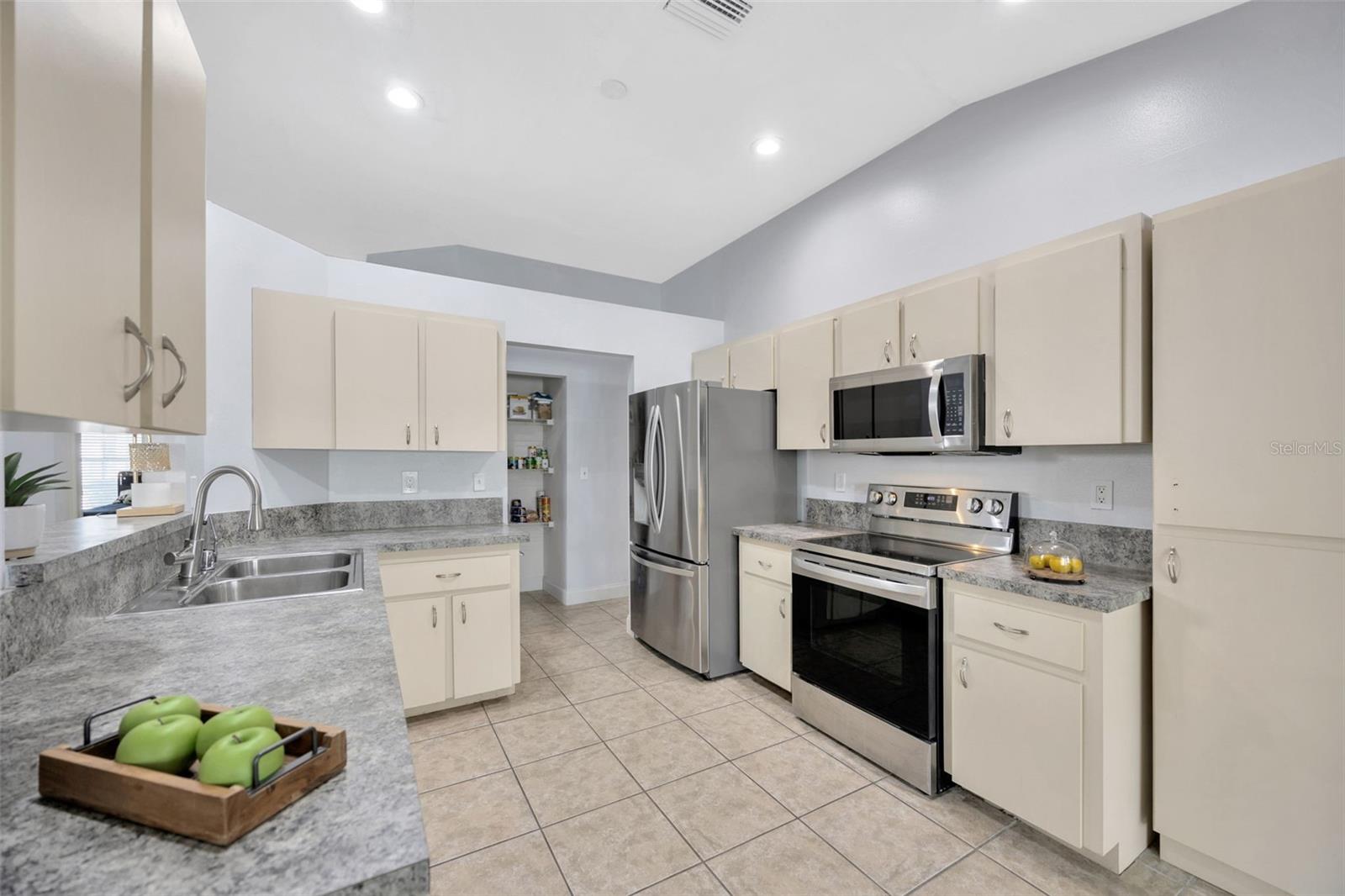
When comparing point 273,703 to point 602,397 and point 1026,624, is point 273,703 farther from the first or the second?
point 602,397

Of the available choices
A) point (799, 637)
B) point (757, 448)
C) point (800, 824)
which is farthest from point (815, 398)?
point (800, 824)

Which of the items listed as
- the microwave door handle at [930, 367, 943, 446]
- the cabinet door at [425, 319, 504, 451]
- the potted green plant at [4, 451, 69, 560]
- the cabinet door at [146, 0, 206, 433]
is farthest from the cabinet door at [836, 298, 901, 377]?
the potted green plant at [4, 451, 69, 560]

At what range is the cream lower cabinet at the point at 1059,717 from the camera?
1730 mm

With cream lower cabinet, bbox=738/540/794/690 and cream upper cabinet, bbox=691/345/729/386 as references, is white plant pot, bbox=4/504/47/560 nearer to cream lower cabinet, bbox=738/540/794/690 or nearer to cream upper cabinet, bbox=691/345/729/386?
cream lower cabinet, bbox=738/540/794/690

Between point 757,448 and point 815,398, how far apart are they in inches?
19.4

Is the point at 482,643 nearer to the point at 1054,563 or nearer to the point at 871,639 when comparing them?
the point at 871,639

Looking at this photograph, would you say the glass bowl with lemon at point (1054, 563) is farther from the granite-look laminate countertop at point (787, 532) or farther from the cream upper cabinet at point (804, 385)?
the cream upper cabinet at point (804, 385)

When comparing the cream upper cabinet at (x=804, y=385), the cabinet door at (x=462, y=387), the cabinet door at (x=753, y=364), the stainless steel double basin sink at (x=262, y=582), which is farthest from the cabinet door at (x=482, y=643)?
the cabinet door at (x=753, y=364)

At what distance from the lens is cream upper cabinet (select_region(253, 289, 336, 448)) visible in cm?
272

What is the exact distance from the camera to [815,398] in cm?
320

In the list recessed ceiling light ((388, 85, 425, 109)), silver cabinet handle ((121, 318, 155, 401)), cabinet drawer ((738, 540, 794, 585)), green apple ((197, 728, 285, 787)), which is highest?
recessed ceiling light ((388, 85, 425, 109))

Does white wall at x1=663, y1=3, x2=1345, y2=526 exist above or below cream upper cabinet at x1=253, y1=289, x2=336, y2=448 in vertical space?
above

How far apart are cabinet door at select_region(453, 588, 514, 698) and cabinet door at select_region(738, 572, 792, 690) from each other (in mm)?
1321

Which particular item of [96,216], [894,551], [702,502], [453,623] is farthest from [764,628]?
[96,216]
